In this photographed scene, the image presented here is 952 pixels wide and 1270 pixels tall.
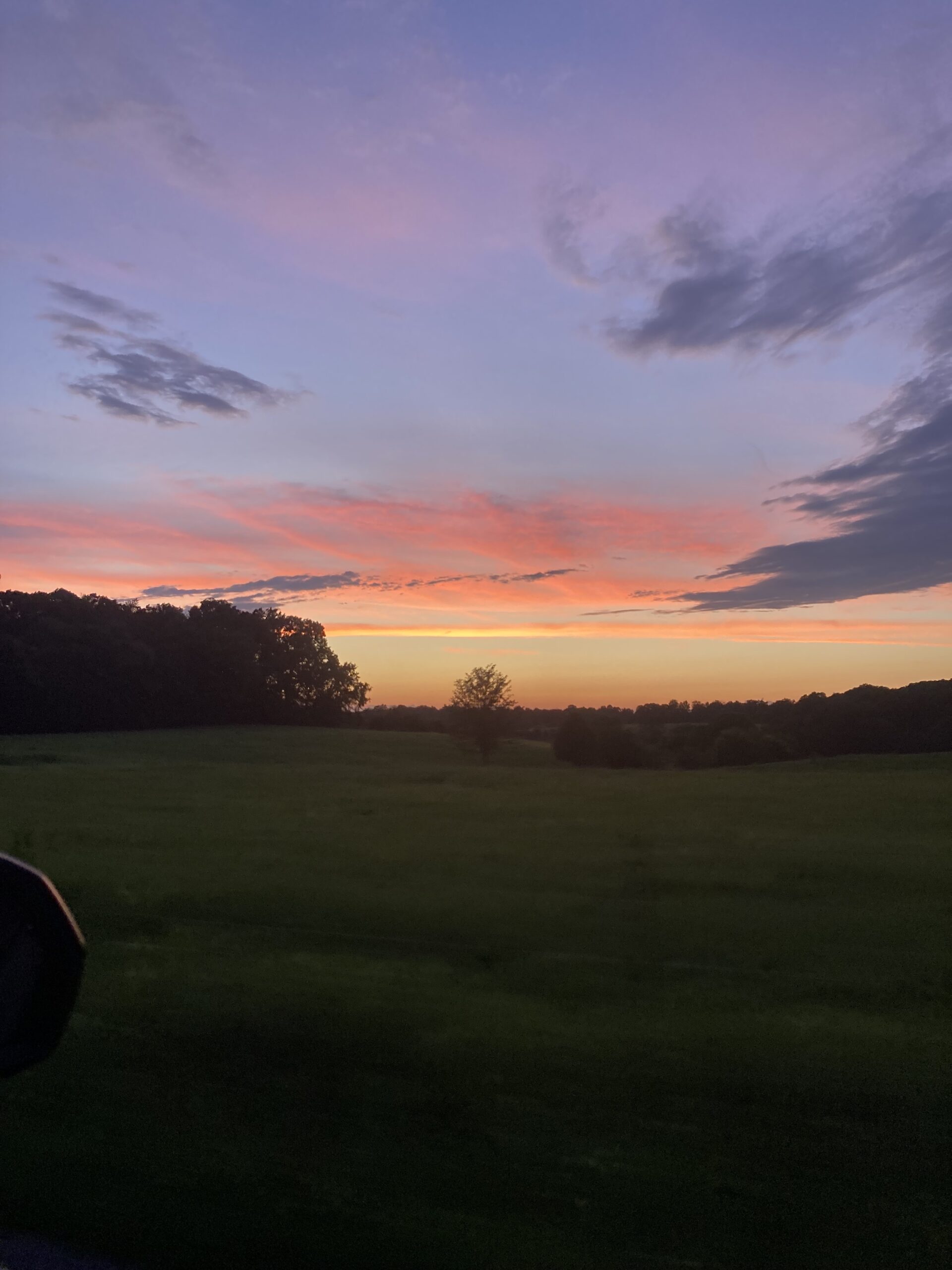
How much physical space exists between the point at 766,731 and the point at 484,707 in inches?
779

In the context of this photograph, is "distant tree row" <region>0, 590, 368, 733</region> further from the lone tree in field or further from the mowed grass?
the mowed grass

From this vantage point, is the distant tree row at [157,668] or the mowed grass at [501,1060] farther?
the distant tree row at [157,668]

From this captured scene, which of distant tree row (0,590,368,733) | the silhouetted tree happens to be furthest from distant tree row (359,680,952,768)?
distant tree row (0,590,368,733)

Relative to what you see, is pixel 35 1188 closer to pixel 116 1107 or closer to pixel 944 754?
pixel 116 1107

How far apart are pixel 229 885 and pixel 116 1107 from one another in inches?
242

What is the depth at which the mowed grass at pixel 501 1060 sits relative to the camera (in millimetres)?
4391

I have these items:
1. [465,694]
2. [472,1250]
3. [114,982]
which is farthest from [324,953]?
[465,694]

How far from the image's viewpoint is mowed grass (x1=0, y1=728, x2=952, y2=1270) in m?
4.39

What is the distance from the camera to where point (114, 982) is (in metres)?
7.89

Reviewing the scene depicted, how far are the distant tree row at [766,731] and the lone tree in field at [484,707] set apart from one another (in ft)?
2.40

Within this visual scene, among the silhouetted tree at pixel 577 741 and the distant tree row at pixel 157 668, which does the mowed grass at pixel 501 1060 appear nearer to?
the silhouetted tree at pixel 577 741

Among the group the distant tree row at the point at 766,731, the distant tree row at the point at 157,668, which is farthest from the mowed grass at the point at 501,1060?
the distant tree row at the point at 157,668

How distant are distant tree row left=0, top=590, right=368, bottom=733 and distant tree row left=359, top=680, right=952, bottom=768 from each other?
28.6 metres

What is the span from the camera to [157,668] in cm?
7412
